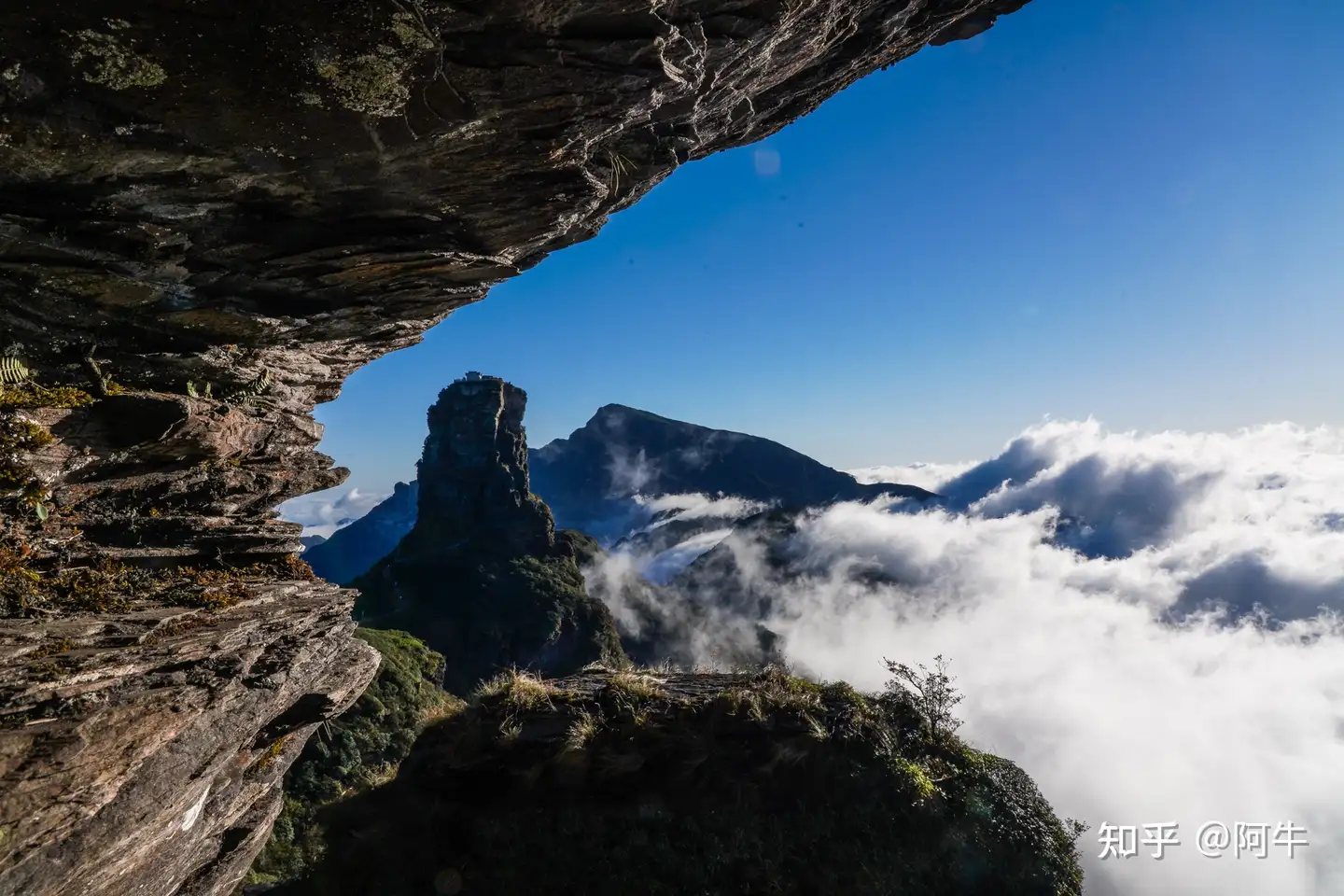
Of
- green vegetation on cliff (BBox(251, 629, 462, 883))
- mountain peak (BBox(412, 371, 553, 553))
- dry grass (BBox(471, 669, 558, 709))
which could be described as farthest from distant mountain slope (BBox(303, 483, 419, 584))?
dry grass (BBox(471, 669, 558, 709))

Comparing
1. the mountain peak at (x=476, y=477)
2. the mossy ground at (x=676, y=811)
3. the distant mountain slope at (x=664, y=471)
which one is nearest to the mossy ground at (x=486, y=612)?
the mountain peak at (x=476, y=477)

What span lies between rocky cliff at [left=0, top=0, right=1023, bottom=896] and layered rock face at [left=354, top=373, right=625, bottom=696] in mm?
61355

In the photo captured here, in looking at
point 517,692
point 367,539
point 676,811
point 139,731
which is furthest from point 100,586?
point 367,539

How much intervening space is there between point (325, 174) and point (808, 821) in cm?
1489

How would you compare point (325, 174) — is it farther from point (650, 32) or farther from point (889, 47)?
point (889, 47)

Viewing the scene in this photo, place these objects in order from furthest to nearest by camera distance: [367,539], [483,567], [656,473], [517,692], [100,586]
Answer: [656,473], [367,539], [483,567], [517,692], [100,586]

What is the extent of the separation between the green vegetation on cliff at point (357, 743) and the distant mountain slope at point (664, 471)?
124051 millimetres

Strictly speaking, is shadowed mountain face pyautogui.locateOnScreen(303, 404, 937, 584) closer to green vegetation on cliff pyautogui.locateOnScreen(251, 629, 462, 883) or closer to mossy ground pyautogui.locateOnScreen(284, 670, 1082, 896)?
green vegetation on cliff pyautogui.locateOnScreen(251, 629, 462, 883)

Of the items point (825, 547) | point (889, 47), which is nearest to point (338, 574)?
point (825, 547)

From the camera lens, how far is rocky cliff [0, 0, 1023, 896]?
5.16 meters

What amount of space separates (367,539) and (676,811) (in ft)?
501

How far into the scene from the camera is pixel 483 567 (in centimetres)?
7762

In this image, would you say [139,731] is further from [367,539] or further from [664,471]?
[664,471]

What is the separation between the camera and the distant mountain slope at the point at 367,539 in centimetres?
13525
